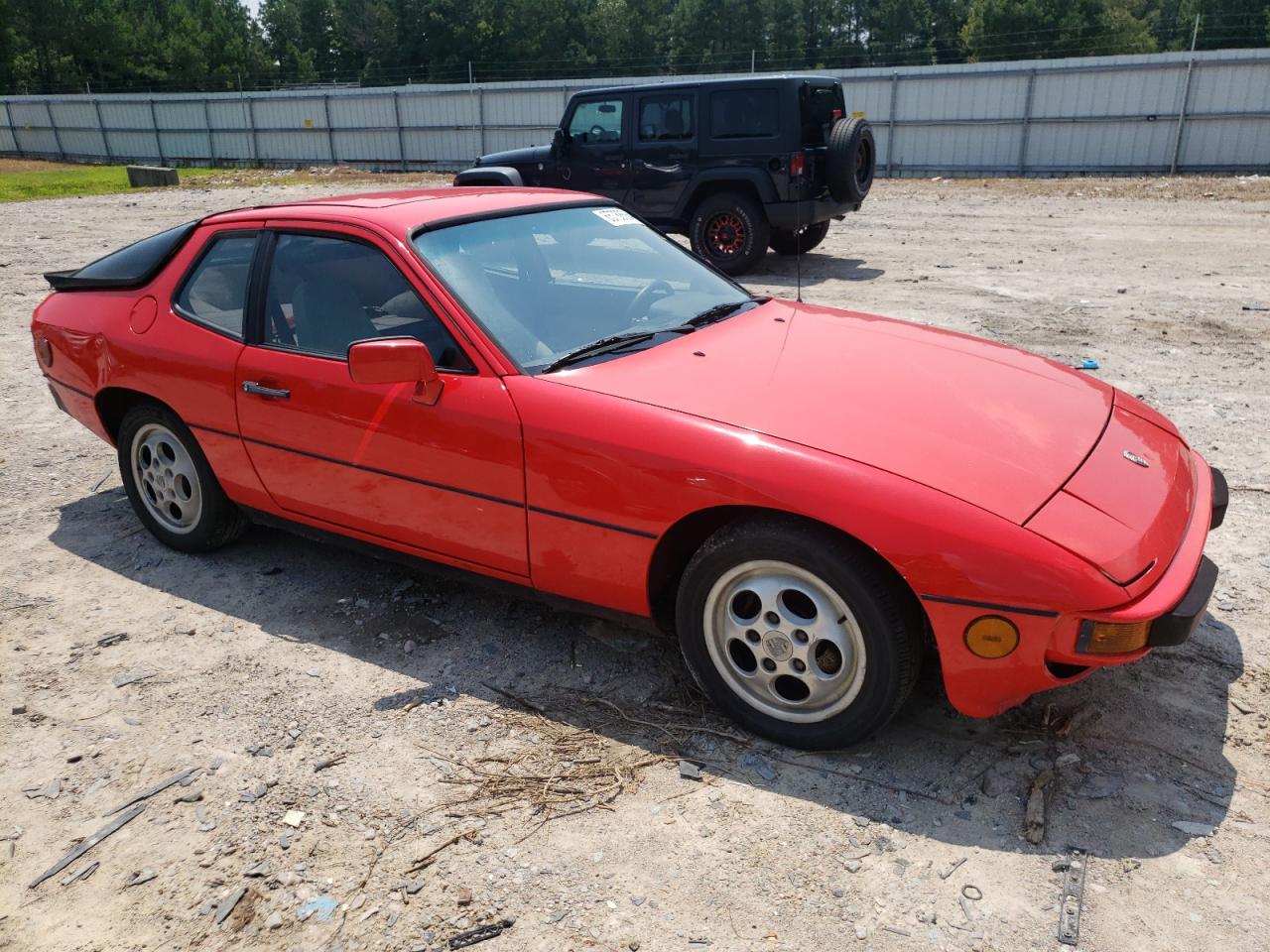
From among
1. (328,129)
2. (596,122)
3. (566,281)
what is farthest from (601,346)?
(328,129)

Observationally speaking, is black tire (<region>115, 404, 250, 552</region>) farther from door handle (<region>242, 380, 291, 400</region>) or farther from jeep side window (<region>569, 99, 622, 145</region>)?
jeep side window (<region>569, 99, 622, 145</region>)

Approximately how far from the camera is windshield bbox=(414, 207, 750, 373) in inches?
135

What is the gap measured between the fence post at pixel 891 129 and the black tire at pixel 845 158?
12855 mm

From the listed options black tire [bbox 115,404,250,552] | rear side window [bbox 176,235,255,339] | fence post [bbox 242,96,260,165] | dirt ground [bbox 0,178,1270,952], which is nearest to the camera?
dirt ground [bbox 0,178,1270,952]

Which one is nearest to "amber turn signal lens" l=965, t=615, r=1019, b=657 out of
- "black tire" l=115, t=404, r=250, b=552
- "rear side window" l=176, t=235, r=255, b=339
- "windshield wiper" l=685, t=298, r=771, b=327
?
"windshield wiper" l=685, t=298, r=771, b=327

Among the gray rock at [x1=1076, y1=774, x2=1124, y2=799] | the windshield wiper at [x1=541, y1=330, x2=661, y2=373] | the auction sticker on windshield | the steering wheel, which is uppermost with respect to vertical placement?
the auction sticker on windshield

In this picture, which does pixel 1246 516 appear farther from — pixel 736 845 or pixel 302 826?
pixel 302 826

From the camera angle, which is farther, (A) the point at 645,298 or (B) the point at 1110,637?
(A) the point at 645,298

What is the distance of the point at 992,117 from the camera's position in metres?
22.2

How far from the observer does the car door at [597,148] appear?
38.5 feet

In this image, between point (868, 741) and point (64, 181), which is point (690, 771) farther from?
point (64, 181)

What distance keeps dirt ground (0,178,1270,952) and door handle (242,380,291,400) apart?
870 millimetres

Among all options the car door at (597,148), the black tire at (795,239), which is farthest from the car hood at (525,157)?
the black tire at (795,239)

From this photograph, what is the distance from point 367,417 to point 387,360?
1.37 feet
